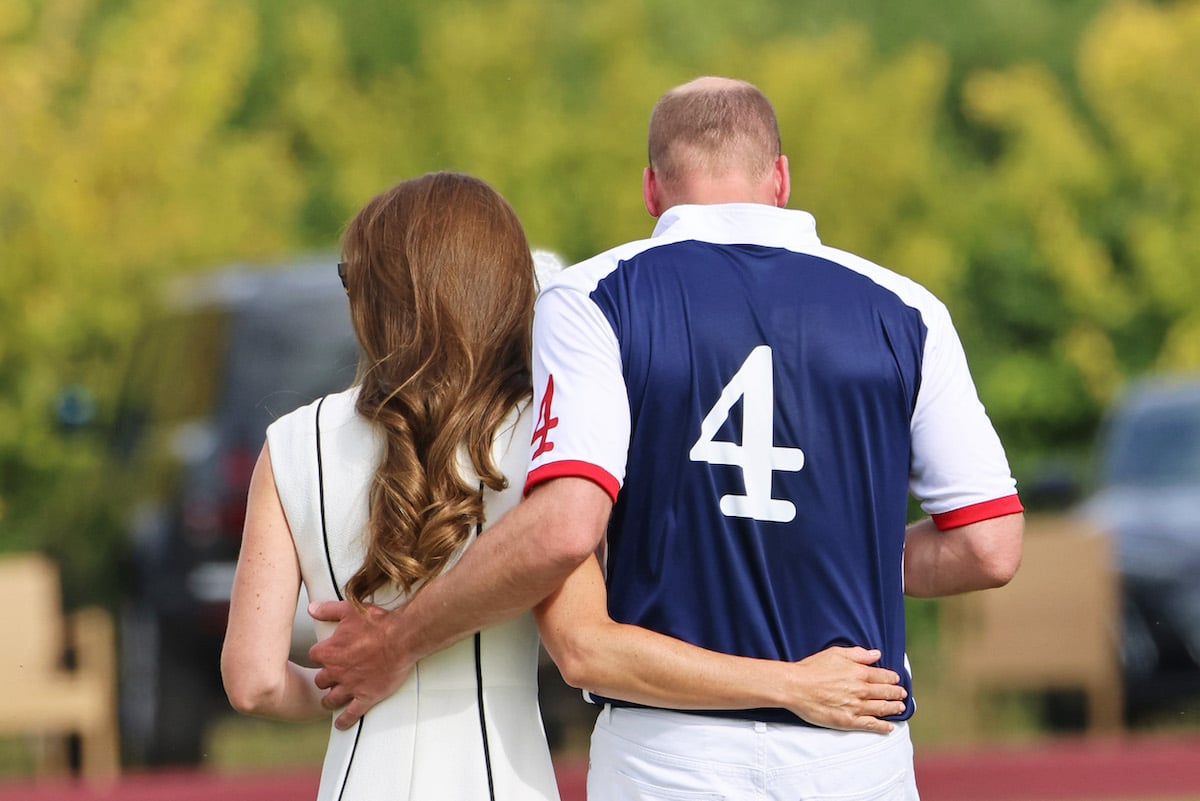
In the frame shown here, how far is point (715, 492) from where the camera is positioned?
99.4 inches

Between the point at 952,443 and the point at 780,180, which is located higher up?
the point at 780,180

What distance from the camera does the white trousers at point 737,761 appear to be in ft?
8.34

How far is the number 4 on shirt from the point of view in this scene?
2.52m

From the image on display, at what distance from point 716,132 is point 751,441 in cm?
54

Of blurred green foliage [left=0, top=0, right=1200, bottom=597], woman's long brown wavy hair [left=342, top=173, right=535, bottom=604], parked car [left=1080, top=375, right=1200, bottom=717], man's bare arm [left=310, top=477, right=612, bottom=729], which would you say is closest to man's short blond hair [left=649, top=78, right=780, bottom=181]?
woman's long brown wavy hair [left=342, top=173, right=535, bottom=604]

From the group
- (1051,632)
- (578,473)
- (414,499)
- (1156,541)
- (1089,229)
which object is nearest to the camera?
(578,473)

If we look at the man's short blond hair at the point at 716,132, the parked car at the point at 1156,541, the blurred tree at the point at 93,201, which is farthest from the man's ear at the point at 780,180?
the blurred tree at the point at 93,201

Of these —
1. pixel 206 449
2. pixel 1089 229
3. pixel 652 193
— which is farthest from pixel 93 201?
pixel 652 193

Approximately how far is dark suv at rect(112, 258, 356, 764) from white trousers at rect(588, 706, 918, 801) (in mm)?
4783

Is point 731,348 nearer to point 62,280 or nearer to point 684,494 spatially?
point 684,494

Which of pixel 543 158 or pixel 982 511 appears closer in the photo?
pixel 982 511

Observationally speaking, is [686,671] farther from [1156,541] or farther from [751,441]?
[1156,541]

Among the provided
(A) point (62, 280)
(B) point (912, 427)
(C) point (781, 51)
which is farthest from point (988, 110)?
(B) point (912, 427)

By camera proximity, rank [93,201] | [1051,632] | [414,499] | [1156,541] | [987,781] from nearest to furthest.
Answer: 1. [414,499]
2. [987,781]
3. [1156,541]
4. [1051,632]
5. [93,201]
